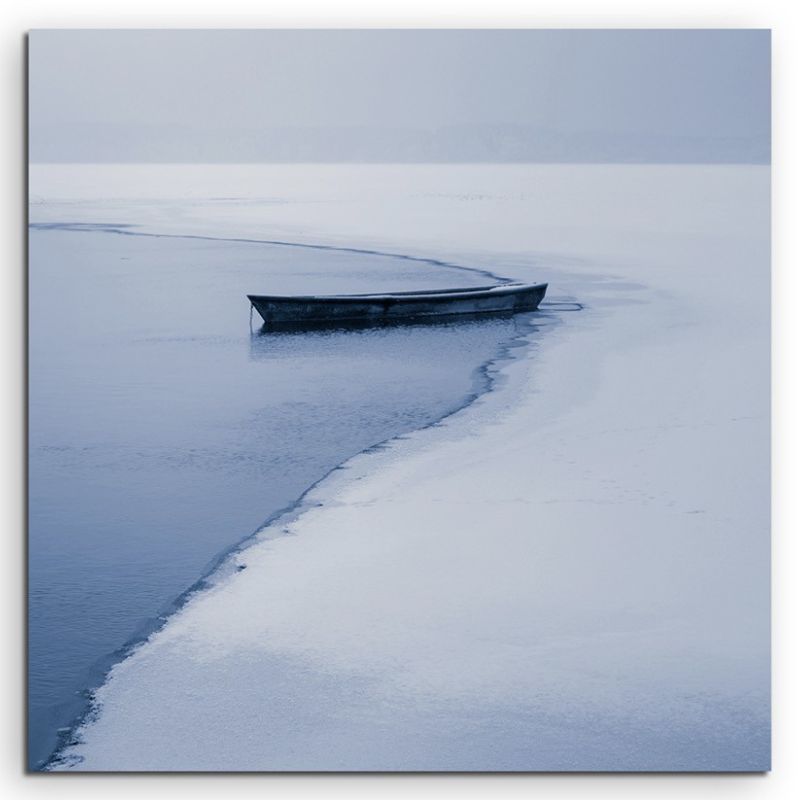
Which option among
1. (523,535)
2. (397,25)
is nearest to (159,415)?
(523,535)

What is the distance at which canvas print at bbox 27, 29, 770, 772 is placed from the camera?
3.01m

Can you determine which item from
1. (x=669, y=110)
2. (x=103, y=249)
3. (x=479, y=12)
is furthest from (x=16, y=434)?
(x=669, y=110)

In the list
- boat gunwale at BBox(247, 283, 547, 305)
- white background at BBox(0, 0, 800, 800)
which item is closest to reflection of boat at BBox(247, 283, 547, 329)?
boat gunwale at BBox(247, 283, 547, 305)

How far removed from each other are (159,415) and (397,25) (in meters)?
1.09

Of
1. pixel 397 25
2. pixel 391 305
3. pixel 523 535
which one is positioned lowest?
pixel 523 535

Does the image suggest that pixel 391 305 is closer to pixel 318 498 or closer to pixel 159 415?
pixel 318 498

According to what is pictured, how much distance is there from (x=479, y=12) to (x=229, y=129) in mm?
667

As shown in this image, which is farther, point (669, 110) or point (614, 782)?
point (669, 110)

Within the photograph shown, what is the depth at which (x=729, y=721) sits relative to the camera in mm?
3045

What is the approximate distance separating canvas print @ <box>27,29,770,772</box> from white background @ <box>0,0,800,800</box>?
0.16 feet

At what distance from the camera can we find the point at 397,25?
10.5 feet

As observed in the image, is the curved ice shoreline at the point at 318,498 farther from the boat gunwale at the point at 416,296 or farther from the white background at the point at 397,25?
the white background at the point at 397,25

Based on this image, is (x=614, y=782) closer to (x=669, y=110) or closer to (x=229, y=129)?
(x=669, y=110)

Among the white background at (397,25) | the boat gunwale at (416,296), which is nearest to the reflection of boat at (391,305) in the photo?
the boat gunwale at (416,296)
